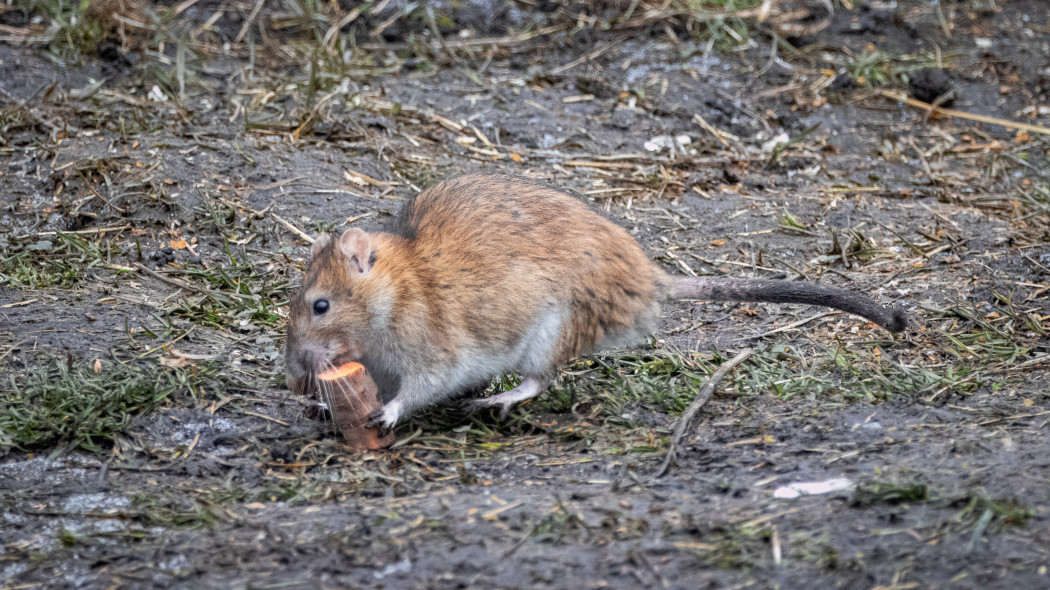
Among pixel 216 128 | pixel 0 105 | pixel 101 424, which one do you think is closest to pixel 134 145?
pixel 216 128

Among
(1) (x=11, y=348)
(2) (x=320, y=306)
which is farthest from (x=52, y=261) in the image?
(2) (x=320, y=306)

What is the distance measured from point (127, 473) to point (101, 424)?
32cm

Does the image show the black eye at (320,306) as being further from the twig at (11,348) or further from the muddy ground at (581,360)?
the twig at (11,348)

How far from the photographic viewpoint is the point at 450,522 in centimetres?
310

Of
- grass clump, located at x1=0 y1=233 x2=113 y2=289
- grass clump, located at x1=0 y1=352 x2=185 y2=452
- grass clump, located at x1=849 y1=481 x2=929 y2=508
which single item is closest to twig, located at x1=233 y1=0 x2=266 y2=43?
grass clump, located at x1=0 y1=233 x2=113 y2=289

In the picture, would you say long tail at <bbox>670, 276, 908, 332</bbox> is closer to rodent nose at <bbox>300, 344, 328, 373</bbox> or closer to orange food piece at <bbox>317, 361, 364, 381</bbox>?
orange food piece at <bbox>317, 361, 364, 381</bbox>

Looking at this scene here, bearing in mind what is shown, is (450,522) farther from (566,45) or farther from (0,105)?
(566,45)

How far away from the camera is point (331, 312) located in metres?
4.04

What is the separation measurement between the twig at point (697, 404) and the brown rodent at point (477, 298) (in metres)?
0.36

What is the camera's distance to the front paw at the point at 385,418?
13.0 ft

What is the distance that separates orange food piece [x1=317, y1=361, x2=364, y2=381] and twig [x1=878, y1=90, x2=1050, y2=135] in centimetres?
623

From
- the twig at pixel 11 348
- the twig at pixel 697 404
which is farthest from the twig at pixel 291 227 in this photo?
the twig at pixel 697 404

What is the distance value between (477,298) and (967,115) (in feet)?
18.9

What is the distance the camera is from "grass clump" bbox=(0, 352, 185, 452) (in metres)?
3.79
